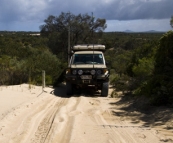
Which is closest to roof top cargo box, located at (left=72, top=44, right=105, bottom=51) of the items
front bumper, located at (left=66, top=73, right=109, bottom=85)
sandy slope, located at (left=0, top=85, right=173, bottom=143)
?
front bumper, located at (left=66, top=73, right=109, bottom=85)

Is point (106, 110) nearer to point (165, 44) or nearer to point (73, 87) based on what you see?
point (165, 44)

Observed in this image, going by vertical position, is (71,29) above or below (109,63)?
above

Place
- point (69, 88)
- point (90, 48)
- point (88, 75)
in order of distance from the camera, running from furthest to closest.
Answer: point (90, 48) < point (69, 88) < point (88, 75)

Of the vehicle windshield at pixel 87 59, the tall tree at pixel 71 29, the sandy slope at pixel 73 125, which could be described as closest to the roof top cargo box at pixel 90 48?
the vehicle windshield at pixel 87 59

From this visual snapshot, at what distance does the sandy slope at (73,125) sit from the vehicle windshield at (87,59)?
4434 millimetres

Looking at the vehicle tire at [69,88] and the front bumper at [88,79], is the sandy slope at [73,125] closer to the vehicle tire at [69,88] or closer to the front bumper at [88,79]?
the front bumper at [88,79]

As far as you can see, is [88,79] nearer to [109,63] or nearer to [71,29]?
[109,63]

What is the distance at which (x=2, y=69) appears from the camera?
594 inches

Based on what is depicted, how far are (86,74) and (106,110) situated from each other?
14.0 ft

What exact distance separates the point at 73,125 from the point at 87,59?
755 centimetres

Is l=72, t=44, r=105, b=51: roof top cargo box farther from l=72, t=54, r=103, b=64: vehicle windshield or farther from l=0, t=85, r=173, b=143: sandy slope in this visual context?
l=0, t=85, r=173, b=143: sandy slope

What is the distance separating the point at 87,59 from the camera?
14250 millimetres

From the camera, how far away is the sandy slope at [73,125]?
5969mm

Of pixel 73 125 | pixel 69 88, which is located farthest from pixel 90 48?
pixel 73 125
